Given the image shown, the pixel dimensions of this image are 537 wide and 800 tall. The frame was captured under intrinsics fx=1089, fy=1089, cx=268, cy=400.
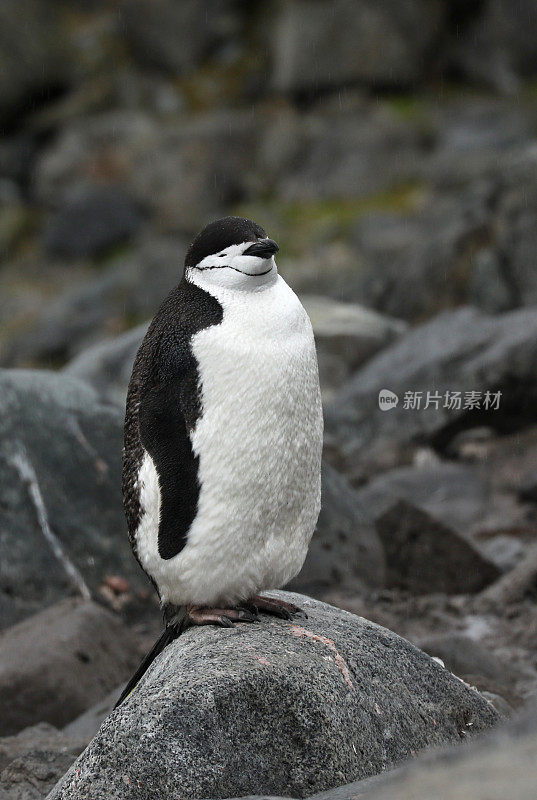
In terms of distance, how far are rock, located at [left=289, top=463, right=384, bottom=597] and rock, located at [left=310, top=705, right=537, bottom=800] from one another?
400 centimetres

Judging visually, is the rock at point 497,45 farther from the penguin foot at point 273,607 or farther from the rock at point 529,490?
the penguin foot at point 273,607

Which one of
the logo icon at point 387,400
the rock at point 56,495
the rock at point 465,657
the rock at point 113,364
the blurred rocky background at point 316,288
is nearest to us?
the rock at point 465,657

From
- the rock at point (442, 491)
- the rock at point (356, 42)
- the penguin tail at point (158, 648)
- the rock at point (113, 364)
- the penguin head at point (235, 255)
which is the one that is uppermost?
the rock at point (356, 42)

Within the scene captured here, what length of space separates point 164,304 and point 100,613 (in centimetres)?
208

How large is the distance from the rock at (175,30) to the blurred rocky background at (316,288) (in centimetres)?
6

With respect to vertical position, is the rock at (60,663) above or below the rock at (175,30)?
below

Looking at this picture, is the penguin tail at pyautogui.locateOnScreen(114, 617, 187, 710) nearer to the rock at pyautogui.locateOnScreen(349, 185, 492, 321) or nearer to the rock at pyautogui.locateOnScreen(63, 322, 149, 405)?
the rock at pyautogui.locateOnScreen(63, 322, 149, 405)

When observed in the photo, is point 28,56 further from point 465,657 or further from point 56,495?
point 465,657

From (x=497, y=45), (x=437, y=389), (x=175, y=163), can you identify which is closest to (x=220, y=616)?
(x=437, y=389)

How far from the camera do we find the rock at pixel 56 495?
5809 mm

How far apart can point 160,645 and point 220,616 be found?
1.01 feet

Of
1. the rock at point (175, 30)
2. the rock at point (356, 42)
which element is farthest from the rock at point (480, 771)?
the rock at point (175, 30)

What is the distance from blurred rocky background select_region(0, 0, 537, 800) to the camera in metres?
5.62

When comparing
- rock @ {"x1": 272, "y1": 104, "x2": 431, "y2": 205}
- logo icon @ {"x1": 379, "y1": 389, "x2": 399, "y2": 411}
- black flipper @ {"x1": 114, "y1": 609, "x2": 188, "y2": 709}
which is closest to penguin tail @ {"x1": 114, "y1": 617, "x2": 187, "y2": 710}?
black flipper @ {"x1": 114, "y1": 609, "x2": 188, "y2": 709}
